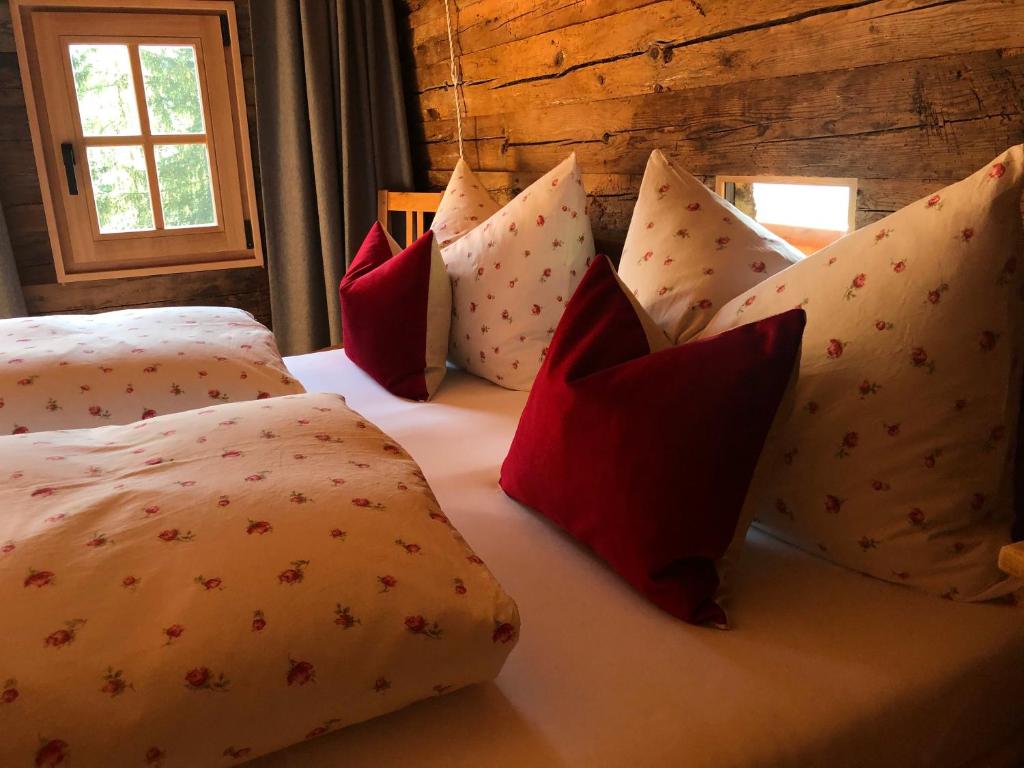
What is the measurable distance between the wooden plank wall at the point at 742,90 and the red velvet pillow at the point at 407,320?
1.46 ft

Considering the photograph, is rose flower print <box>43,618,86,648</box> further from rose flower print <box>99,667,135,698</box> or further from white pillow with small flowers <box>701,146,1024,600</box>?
white pillow with small flowers <box>701,146,1024,600</box>

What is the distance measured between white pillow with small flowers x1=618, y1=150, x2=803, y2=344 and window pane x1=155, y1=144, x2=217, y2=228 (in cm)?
213

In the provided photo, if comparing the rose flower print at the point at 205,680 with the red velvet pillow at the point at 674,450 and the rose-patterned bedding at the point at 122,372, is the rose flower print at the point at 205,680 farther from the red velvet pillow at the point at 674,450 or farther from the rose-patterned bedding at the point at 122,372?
the rose-patterned bedding at the point at 122,372

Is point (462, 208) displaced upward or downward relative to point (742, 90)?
downward

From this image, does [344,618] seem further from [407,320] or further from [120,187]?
[120,187]

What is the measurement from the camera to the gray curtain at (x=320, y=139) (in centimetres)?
275

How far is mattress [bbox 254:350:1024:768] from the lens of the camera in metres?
0.71

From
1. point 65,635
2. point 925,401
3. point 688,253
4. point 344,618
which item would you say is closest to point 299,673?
point 344,618

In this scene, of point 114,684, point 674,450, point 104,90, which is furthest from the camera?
point 104,90

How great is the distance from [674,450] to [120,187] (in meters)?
2.65

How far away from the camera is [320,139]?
9.24ft

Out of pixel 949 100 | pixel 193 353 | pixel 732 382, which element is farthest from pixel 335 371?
pixel 949 100

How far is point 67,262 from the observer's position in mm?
2797

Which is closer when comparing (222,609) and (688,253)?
(222,609)
